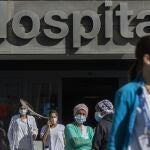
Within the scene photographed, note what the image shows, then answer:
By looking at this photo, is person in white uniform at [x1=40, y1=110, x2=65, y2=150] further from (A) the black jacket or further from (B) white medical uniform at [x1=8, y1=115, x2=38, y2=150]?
(A) the black jacket

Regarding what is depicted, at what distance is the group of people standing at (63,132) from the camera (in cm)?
839

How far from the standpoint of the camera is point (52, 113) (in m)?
14.5

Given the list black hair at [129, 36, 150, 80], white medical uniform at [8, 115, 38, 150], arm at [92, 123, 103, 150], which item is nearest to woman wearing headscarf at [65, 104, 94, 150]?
arm at [92, 123, 103, 150]

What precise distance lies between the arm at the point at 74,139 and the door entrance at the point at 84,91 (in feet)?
29.6

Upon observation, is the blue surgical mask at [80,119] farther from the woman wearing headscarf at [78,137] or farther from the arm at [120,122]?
the arm at [120,122]

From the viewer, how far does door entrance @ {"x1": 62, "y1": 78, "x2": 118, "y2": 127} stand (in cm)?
1898

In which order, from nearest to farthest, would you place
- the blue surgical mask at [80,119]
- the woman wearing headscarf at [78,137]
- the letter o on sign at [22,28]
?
the woman wearing headscarf at [78,137] < the blue surgical mask at [80,119] < the letter o on sign at [22,28]

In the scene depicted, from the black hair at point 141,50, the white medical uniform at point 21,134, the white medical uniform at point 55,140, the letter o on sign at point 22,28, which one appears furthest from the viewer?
the letter o on sign at point 22,28

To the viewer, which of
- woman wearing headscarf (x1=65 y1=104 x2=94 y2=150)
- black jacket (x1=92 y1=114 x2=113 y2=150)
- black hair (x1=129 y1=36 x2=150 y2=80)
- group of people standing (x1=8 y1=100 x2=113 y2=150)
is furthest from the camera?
woman wearing headscarf (x1=65 y1=104 x2=94 y2=150)

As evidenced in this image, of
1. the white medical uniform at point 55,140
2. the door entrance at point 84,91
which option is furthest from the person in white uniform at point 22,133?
the door entrance at point 84,91

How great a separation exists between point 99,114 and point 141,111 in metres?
5.36

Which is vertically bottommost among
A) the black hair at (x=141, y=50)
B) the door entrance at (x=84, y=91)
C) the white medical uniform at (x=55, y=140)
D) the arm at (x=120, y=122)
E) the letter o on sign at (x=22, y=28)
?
the white medical uniform at (x=55, y=140)

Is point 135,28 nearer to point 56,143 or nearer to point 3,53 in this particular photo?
point 3,53

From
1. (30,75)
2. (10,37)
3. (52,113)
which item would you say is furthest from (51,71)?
(52,113)
